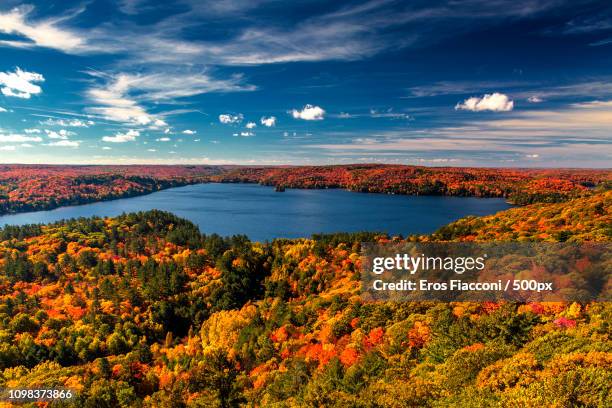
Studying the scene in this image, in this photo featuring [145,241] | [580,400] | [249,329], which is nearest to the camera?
[580,400]

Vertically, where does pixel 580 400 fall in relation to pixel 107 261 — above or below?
above

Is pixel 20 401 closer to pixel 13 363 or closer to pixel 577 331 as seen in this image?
pixel 13 363

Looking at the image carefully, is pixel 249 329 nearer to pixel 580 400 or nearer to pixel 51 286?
pixel 580 400

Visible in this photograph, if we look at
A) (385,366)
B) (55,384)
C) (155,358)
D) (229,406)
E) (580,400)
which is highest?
(580,400)

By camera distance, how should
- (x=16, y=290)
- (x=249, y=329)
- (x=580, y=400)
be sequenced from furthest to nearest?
1. (x=16, y=290)
2. (x=249, y=329)
3. (x=580, y=400)

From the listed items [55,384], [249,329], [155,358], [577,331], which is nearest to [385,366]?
[577,331]

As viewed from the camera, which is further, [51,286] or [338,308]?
[51,286]

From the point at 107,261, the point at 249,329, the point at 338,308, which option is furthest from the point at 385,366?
the point at 107,261
